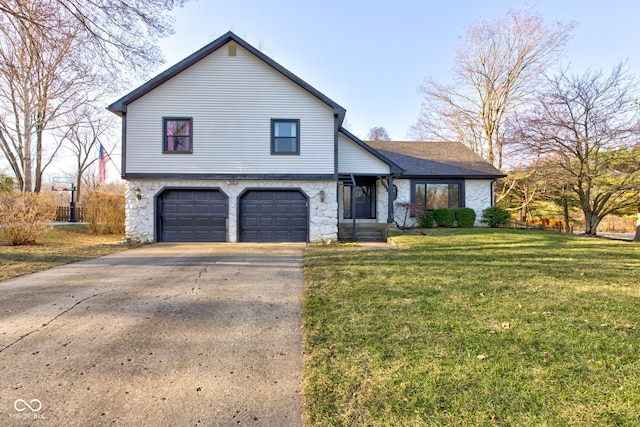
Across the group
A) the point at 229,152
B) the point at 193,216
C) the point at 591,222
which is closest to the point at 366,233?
the point at 229,152

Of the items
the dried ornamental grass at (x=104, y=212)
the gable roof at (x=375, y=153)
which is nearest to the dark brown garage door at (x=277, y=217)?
the gable roof at (x=375, y=153)

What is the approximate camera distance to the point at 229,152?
439 inches

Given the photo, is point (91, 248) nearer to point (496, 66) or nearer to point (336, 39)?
point (336, 39)

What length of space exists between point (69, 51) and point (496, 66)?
2659 cm

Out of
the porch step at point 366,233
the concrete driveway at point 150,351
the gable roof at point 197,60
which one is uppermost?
the gable roof at point 197,60

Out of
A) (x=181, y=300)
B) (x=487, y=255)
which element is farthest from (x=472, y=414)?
(x=487, y=255)

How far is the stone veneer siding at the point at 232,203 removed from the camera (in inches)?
436

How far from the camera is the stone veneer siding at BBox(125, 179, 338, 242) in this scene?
11.1 m

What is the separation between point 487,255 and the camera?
791 centimetres

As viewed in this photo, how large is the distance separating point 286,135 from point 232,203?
323 cm

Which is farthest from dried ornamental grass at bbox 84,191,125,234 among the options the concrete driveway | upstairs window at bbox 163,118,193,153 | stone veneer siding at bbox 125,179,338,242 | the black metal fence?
the black metal fence

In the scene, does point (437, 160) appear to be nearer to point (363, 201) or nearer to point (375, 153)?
point (363, 201)

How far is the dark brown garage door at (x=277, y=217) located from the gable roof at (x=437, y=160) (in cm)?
638

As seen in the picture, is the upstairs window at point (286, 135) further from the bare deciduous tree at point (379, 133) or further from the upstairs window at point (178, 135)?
the bare deciduous tree at point (379, 133)
